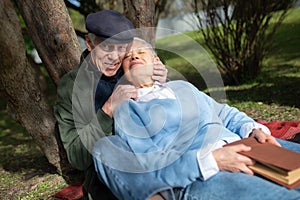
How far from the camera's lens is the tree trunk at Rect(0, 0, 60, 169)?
3.70 m

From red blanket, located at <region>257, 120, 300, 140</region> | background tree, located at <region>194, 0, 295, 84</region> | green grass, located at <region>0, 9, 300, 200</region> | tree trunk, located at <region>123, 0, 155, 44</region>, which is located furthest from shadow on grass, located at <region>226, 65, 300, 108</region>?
tree trunk, located at <region>123, 0, 155, 44</region>

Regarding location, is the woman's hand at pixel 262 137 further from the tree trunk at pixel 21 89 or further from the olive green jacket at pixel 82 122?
the tree trunk at pixel 21 89

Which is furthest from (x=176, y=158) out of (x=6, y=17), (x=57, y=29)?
(x=6, y=17)

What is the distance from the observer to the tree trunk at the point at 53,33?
3.47m

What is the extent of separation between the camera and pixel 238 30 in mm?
8000

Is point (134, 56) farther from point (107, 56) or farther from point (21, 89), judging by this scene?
point (21, 89)

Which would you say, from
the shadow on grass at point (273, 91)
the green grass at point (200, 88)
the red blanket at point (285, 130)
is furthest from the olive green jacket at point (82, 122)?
the shadow on grass at point (273, 91)

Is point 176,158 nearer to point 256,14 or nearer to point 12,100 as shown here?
point 12,100

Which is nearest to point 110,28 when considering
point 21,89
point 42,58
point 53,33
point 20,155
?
point 53,33

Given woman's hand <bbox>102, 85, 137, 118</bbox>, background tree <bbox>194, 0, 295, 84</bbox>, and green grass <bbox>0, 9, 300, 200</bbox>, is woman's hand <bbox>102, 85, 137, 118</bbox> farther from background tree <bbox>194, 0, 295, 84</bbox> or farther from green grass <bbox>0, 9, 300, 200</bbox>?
background tree <bbox>194, 0, 295, 84</bbox>

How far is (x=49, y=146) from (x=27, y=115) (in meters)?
0.34

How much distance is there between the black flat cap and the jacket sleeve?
375 mm

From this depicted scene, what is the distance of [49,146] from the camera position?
385cm

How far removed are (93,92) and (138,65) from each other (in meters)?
0.38
